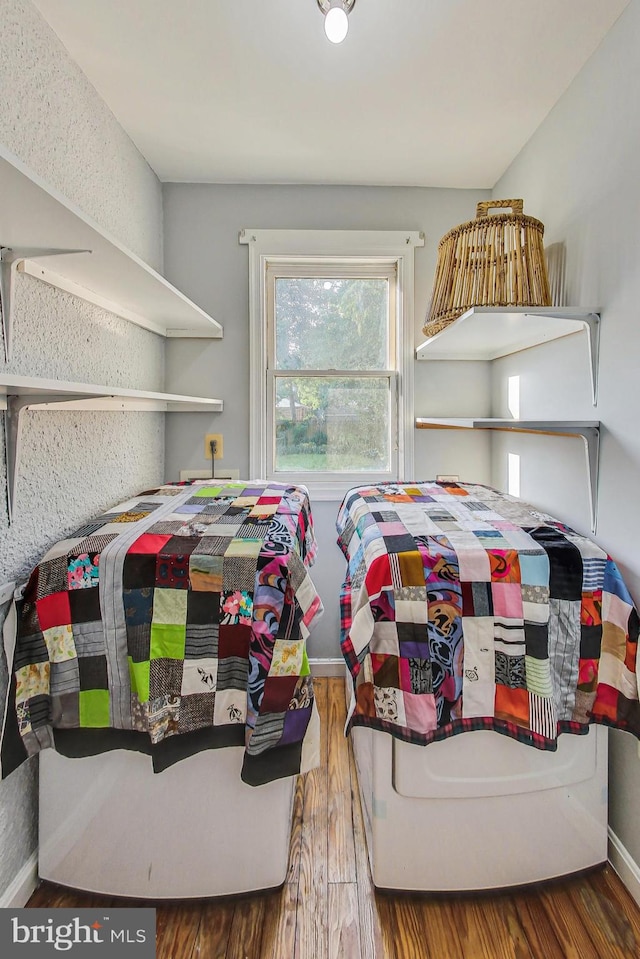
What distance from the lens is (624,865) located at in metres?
1.35

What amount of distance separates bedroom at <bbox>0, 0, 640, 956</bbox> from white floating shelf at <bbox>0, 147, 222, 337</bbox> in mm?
55

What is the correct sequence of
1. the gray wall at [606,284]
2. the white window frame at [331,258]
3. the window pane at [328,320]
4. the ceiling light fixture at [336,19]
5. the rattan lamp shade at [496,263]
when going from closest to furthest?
1. the ceiling light fixture at [336,19]
2. the gray wall at [606,284]
3. the rattan lamp shade at [496,263]
4. the white window frame at [331,258]
5. the window pane at [328,320]

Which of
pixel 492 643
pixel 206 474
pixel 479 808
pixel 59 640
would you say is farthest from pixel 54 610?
pixel 206 474

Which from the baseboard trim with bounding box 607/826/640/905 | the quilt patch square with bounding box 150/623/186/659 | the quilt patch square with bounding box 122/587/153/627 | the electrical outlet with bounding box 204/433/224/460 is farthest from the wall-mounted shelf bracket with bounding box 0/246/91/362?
the baseboard trim with bounding box 607/826/640/905

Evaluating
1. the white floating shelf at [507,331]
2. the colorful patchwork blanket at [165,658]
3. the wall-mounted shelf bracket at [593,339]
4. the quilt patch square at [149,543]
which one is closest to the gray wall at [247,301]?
the white floating shelf at [507,331]

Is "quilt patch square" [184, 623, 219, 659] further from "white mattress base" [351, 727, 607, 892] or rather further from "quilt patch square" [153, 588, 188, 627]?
"white mattress base" [351, 727, 607, 892]

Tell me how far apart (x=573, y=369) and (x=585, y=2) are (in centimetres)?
93

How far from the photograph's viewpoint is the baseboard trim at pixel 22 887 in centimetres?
123

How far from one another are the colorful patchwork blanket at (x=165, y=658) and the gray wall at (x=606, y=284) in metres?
0.89

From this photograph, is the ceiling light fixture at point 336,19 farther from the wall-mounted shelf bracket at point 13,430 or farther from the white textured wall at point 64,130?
the wall-mounted shelf bracket at point 13,430

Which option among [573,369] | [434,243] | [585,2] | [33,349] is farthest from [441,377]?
[33,349]

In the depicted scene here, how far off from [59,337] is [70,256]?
0.84 ft

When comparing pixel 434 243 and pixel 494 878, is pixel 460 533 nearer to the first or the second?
pixel 494 878

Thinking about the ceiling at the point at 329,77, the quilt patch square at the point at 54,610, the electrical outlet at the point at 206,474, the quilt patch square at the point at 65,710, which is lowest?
the quilt patch square at the point at 65,710
